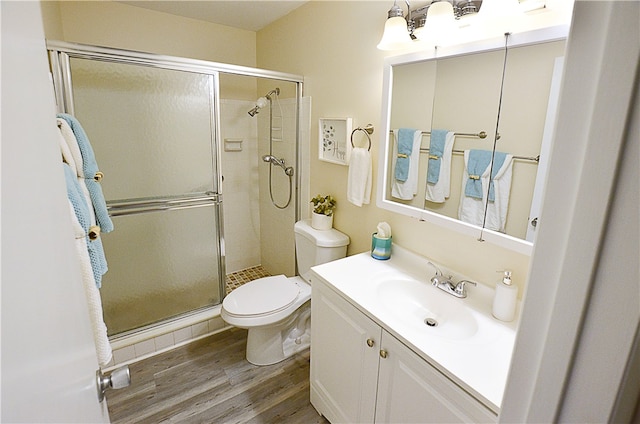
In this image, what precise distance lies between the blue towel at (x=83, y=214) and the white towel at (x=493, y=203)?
146cm

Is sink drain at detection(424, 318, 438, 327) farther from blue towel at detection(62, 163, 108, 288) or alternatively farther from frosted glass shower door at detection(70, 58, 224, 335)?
frosted glass shower door at detection(70, 58, 224, 335)

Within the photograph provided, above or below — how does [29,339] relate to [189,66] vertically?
below

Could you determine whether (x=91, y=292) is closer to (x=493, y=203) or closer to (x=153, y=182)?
(x=153, y=182)

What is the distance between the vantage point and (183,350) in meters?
2.25

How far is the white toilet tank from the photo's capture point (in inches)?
81.4

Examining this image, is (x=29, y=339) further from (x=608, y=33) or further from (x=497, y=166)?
(x=497, y=166)

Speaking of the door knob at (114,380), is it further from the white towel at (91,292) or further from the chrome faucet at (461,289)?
the chrome faucet at (461,289)

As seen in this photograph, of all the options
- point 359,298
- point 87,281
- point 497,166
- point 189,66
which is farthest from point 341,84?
point 87,281

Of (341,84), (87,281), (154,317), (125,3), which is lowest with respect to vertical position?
(154,317)

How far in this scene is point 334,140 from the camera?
2.10 metres

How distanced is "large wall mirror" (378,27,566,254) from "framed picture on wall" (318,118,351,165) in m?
0.34

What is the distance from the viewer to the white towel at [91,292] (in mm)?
1104

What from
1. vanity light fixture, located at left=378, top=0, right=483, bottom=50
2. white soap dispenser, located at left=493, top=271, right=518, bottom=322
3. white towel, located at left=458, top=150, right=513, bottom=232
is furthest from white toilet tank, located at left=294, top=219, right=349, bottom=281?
vanity light fixture, located at left=378, top=0, right=483, bottom=50

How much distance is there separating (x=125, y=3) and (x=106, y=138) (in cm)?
114
